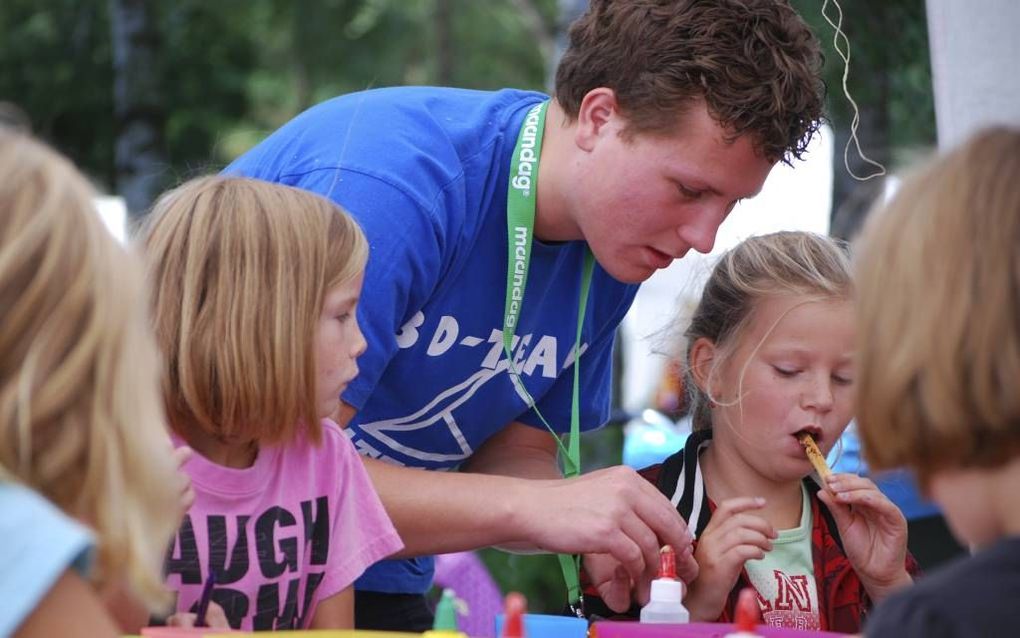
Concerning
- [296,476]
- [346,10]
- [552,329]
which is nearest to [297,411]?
[296,476]

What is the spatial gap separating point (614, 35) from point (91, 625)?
1621 mm

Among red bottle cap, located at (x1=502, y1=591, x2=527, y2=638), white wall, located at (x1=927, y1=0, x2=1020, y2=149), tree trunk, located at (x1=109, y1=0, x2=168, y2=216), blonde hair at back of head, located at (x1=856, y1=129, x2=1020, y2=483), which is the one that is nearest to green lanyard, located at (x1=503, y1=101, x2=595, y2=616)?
white wall, located at (x1=927, y1=0, x2=1020, y2=149)

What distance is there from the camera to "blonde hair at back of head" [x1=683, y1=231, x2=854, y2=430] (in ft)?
8.93

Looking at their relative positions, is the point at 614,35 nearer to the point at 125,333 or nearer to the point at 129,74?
the point at 125,333

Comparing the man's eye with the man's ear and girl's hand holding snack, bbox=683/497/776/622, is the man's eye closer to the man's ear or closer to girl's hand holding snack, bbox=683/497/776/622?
the man's ear

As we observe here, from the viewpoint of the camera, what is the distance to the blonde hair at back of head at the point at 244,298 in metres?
2.06

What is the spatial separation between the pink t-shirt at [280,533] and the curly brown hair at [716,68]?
83 centimetres

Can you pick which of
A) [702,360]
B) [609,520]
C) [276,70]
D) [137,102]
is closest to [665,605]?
[609,520]

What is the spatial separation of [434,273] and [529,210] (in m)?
0.23

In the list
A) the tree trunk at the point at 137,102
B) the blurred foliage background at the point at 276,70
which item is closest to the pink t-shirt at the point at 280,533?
the blurred foliage background at the point at 276,70

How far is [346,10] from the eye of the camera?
11.1 m

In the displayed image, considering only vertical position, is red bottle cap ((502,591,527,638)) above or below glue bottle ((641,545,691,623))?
above

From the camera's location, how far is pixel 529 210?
2.53 m

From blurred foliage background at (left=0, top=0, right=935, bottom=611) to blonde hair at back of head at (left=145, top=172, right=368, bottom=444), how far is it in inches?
15.6
